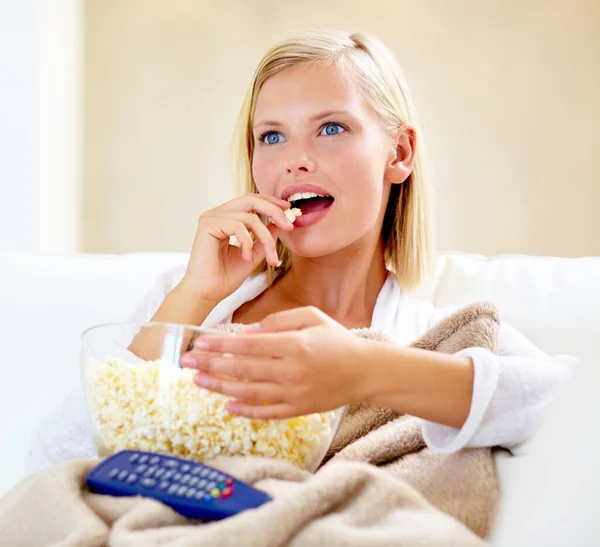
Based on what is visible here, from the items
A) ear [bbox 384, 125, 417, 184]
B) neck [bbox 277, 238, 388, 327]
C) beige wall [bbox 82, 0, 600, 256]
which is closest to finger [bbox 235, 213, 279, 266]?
neck [bbox 277, 238, 388, 327]

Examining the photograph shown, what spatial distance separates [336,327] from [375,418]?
19cm

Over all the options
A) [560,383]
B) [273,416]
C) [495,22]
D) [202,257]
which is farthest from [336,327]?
[495,22]

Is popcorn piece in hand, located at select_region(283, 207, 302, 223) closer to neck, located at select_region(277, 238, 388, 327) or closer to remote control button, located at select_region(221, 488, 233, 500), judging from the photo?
neck, located at select_region(277, 238, 388, 327)

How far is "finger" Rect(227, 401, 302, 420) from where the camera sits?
29.8 inches

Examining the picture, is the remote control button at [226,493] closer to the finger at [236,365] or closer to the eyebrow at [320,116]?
the finger at [236,365]

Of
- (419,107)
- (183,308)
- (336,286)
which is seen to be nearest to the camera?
(183,308)

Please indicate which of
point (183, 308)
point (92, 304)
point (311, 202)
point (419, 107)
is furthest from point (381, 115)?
point (419, 107)

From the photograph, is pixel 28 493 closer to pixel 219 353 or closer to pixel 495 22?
pixel 219 353

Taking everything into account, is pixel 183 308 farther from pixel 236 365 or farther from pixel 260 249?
pixel 236 365

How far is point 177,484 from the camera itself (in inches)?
27.5

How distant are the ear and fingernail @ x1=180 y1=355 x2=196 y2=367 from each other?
0.86m

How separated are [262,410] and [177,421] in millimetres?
83

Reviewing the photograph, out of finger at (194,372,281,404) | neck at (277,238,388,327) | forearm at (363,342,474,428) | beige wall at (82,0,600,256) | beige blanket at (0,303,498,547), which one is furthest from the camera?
beige wall at (82,0,600,256)

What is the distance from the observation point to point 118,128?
3062mm
